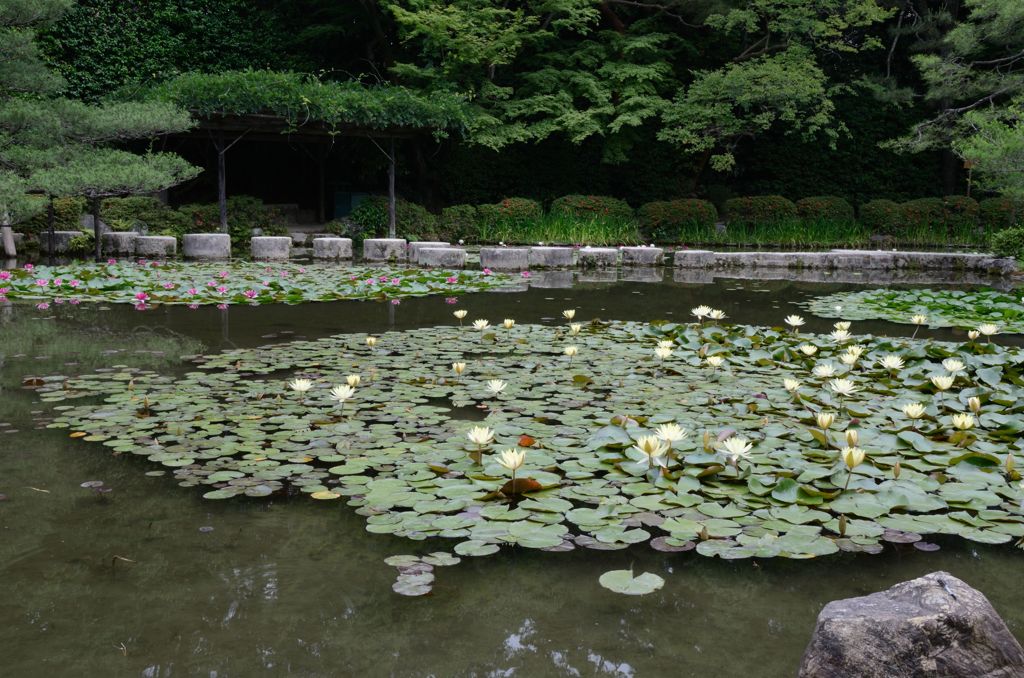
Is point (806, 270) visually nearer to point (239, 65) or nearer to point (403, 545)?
point (403, 545)

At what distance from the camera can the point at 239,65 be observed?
16.8m

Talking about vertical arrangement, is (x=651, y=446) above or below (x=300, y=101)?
below

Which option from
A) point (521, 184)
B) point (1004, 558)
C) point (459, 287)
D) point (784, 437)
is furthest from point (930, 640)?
point (521, 184)

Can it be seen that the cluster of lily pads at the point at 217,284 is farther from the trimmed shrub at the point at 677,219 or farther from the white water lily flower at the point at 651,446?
the trimmed shrub at the point at 677,219

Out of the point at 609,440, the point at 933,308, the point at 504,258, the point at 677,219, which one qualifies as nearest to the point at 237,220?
the point at 504,258

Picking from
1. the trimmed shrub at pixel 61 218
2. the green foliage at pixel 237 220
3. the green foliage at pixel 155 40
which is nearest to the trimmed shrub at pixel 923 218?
the green foliage at pixel 237 220

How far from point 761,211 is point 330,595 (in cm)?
1486

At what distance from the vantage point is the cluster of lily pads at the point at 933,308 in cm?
611

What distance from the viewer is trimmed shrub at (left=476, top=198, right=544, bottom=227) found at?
599 inches

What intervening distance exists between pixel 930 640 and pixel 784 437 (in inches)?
67.9

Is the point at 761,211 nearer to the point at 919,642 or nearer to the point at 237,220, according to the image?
the point at 237,220

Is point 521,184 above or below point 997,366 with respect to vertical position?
above

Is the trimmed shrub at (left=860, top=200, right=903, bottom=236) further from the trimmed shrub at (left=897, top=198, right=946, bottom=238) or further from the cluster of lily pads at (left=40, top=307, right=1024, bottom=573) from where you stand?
the cluster of lily pads at (left=40, top=307, right=1024, bottom=573)

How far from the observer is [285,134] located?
14.9m
